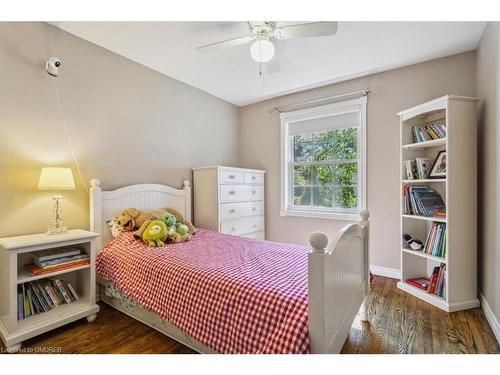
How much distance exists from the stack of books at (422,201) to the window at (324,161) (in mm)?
561

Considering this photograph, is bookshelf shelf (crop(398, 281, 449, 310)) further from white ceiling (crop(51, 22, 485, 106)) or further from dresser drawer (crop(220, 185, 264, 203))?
white ceiling (crop(51, 22, 485, 106))

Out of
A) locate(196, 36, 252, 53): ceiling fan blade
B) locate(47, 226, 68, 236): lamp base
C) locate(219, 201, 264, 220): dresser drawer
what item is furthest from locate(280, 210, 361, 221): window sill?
locate(47, 226, 68, 236): lamp base

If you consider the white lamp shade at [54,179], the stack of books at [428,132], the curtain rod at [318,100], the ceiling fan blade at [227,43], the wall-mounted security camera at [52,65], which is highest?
the curtain rod at [318,100]

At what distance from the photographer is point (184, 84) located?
10.7 feet

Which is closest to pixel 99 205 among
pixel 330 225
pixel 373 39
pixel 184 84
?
pixel 184 84

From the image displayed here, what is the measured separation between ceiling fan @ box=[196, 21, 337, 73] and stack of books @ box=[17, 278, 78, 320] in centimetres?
215

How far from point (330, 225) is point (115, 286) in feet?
8.13

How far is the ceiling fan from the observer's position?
167 centimetres

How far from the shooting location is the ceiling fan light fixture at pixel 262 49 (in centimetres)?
185

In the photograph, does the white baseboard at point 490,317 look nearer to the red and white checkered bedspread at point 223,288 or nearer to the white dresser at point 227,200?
the red and white checkered bedspread at point 223,288

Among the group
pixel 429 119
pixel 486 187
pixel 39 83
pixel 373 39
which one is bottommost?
pixel 486 187

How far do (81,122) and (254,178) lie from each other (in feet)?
6.95

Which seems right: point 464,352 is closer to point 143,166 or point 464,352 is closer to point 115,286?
point 115,286

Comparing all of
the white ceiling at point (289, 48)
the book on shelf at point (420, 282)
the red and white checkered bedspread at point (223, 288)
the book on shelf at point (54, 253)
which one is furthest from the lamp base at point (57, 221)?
the book on shelf at point (420, 282)
